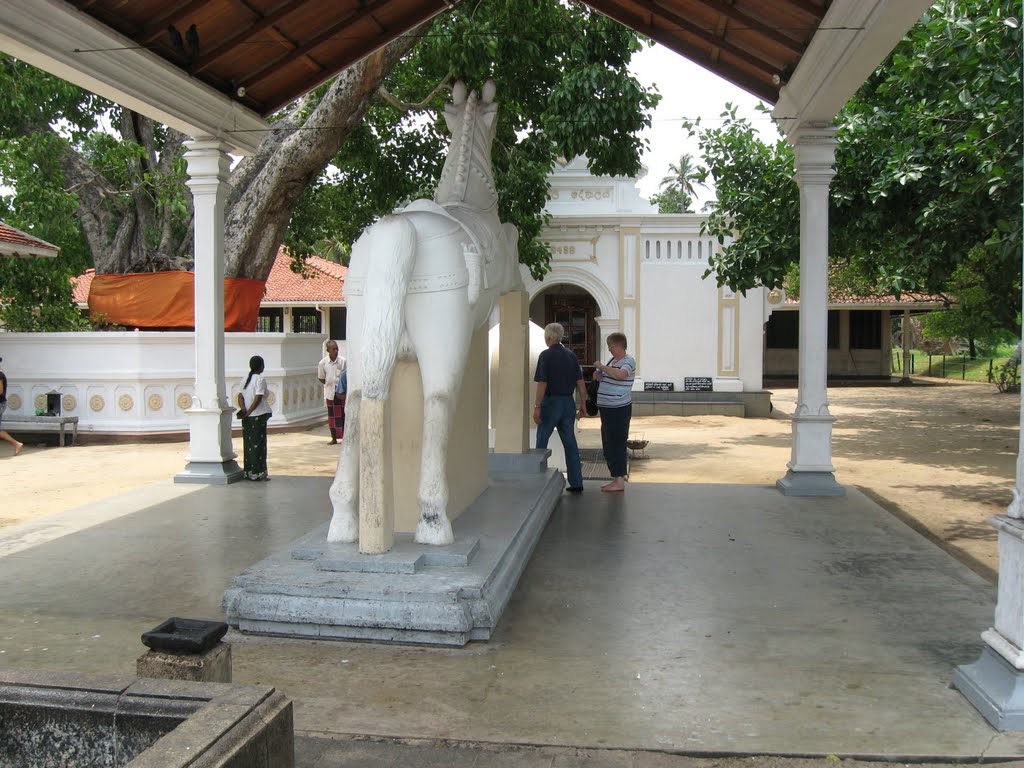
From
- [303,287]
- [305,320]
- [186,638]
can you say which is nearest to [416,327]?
[186,638]

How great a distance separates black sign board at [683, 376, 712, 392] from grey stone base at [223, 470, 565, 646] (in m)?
13.8

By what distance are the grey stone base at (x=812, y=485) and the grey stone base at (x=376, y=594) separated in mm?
3824

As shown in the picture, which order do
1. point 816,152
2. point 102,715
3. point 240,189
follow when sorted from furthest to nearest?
1. point 240,189
2. point 816,152
3. point 102,715

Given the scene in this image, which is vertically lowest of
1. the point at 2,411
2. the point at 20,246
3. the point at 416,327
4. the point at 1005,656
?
the point at 1005,656

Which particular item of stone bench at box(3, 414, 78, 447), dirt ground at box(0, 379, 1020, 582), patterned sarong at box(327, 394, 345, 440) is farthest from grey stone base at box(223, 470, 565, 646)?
stone bench at box(3, 414, 78, 447)

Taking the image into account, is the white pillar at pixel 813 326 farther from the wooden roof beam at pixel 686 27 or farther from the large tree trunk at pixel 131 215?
the large tree trunk at pixel 131 215

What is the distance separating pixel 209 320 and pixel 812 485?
5602mm

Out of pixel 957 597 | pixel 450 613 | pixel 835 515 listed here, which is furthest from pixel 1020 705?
pixel 835 515

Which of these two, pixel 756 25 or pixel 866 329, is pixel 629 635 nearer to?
pixel 756 25

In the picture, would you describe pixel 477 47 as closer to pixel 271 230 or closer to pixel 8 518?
pixel 271 230

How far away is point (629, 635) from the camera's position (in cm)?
416

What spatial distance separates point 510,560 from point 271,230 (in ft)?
31.7

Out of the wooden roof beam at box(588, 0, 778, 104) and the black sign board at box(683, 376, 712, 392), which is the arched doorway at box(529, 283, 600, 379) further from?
the wooden roof beam at box(588, 0, 778, 104)

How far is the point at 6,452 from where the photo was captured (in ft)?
38.4
